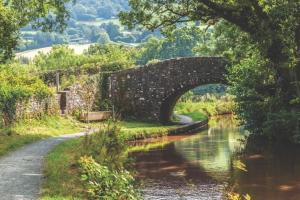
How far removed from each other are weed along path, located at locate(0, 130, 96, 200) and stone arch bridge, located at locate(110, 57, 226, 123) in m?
16.4

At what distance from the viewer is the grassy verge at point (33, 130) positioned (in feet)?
69.5

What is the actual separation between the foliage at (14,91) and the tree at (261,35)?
19.6 feet

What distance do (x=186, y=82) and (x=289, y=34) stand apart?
15501 millimetres

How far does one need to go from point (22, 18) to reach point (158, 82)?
15827 millimetres

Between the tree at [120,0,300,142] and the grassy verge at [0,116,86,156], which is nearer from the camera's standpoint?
the grassy verge at [0,116,86,156]

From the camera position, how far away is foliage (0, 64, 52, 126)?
967 inches

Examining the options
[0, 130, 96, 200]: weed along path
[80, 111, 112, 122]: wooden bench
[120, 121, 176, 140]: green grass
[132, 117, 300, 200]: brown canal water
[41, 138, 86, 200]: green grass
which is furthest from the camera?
[80, 111, 112, 122]: wooden bench

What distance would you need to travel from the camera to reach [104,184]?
419 inches

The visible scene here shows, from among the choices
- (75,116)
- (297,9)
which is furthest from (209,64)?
(297,9)

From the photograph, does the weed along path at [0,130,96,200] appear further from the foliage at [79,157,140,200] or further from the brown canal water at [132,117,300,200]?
the brown canal water at [132,117,300,200]

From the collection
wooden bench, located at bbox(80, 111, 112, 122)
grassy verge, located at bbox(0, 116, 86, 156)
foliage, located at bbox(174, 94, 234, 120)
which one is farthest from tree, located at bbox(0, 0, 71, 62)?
foliage, located at bbox(174, 94, 234, 120)

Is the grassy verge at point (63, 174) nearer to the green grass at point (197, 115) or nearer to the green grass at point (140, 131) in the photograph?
the green grass at point (140, 131)

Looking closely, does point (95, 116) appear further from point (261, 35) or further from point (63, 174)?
point (63, 174)

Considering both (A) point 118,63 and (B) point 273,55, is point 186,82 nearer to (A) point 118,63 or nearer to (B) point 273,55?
(A) point 118,63
